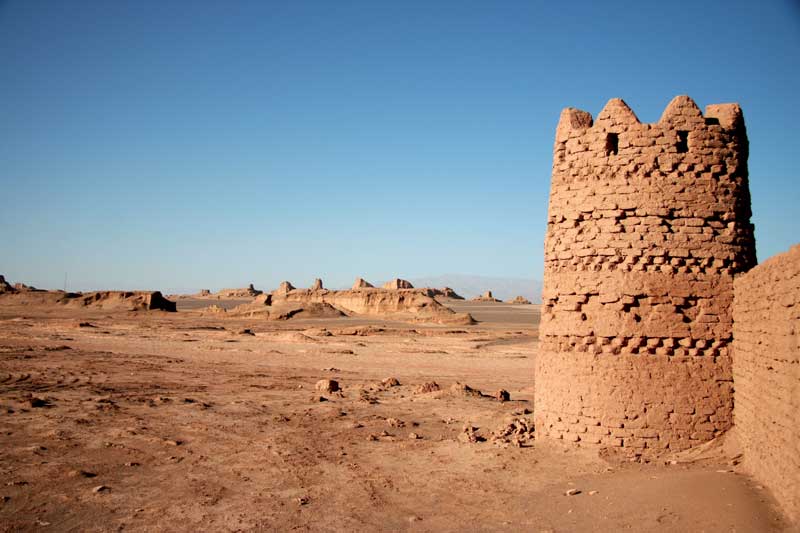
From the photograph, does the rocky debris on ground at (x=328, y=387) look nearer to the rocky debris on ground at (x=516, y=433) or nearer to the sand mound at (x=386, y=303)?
the rocky debris on ground at (x=516, y=433)

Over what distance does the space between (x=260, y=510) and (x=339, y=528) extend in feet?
3.66

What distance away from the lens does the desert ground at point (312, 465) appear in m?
6.73

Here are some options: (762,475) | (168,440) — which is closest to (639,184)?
(762,475)

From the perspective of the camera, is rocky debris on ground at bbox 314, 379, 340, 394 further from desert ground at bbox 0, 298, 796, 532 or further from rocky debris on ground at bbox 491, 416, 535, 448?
rocky debris on ground at bbox 491, 416, 535, 448

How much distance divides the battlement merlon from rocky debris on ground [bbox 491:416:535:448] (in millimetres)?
4326

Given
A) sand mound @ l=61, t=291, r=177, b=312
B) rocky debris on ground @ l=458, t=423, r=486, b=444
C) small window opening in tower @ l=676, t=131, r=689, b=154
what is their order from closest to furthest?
small window opening in tower @ l=676, t=131, r=689, b=154 → rocky debris on ground @ l=458, t=423, r=486, b=444 → sand mound @ l=61, t=291, r=177, b=312

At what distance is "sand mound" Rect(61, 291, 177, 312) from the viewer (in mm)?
51875

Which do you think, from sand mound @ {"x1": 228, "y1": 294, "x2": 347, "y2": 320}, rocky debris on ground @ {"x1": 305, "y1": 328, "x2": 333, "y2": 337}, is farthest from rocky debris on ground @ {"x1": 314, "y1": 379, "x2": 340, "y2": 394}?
sand mound @ {"x1": 228, "y1": 294, "x2": 347, "y2": 320}

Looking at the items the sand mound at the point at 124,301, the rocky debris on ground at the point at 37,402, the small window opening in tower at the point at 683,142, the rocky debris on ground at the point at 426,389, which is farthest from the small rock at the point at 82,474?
the sand mound at the point at 124,301

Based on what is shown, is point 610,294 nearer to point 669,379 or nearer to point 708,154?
point 669,379

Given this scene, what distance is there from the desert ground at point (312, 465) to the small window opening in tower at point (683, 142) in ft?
12.4

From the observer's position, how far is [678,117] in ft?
26.7

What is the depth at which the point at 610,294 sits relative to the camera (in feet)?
26.2

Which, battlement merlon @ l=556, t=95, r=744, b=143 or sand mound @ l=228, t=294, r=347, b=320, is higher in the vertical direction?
battlement merlon @ l=556, t=95, r=744, b=143
